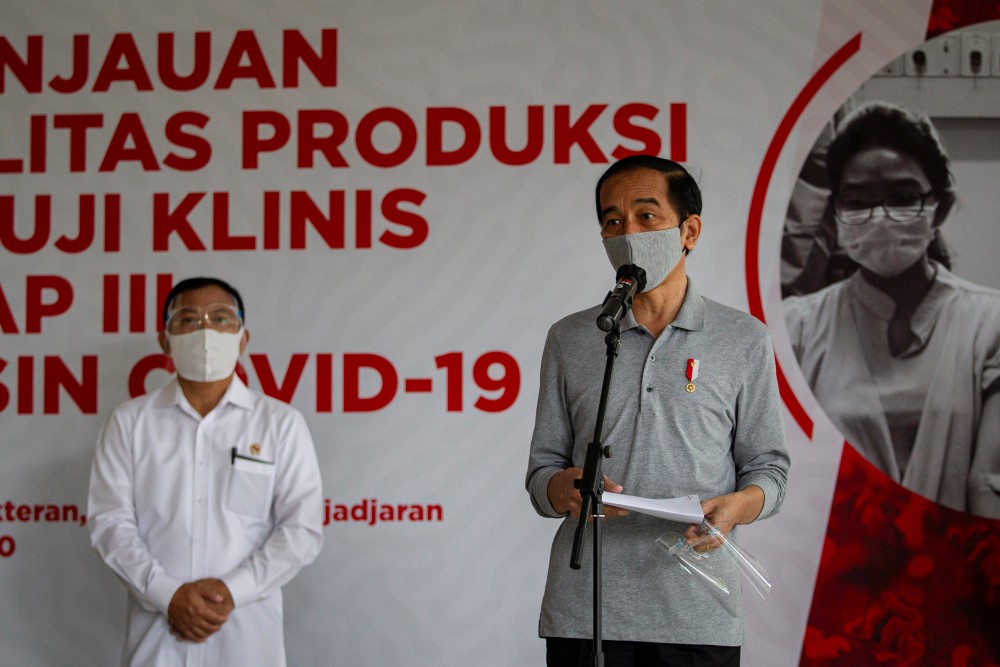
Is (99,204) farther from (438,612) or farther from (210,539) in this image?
(438,612)

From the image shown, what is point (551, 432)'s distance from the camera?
213 cm

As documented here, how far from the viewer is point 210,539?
294 centimetres

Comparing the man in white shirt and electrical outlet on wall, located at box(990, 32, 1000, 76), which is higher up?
electrical outlet on wall, located at box(990, 32, 1000, 76)

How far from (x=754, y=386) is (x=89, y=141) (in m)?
2.76

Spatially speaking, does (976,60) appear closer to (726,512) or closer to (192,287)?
(726,512)

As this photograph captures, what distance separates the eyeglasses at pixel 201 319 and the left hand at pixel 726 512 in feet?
5.87

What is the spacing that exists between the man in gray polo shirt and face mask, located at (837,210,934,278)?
59.9 inches

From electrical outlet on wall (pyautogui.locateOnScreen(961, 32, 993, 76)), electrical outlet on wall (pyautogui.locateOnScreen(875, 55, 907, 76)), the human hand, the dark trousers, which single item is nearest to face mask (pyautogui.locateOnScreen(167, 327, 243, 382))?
the human hand

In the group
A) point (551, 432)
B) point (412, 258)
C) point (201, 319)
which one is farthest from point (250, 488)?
point (551, 432)

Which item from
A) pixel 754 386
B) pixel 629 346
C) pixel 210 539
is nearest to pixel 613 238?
pixel 629 346

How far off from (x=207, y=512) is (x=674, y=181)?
1724 mm

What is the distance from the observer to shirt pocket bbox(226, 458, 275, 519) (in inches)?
117

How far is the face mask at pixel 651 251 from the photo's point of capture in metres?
2.04

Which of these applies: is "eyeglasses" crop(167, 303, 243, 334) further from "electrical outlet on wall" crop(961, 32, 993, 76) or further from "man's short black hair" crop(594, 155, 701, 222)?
"electrical outlet on wall" crop(961, 32, 993, 76)
